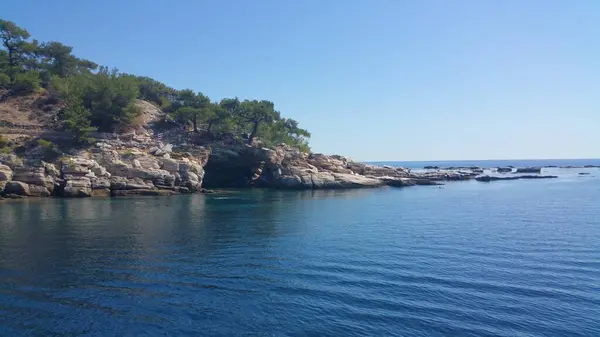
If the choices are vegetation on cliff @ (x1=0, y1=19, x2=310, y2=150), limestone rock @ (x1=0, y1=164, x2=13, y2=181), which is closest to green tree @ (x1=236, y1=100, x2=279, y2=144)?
vegetation on cliff @ (x1=0, y1=19, x2=310, y2=150)

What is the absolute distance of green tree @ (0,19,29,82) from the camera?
88188mm

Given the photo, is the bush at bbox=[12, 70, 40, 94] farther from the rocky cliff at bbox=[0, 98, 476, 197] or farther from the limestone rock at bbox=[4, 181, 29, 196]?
the limestone rock at bbox=[4, 181, 29, 196]

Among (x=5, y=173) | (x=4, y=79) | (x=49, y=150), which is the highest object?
(x=4, y=79)

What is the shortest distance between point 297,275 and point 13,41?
100 meters

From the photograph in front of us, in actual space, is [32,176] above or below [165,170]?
below

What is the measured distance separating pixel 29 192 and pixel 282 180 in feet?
154

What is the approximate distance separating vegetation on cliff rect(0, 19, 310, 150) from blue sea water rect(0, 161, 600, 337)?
37043mm

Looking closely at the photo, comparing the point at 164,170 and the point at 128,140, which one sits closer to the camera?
the point at 164,170

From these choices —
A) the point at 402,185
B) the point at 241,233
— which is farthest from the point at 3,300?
the point at 402,185

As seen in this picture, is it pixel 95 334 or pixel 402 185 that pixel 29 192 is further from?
pixel 402 185

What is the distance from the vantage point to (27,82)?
83.9 meters

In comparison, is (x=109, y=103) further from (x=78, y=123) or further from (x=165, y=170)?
(x=165, y=170)

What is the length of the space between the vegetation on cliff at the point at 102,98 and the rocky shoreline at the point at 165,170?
5.20 m

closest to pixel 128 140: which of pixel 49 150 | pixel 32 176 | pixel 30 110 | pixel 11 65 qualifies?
pixel 49 150
